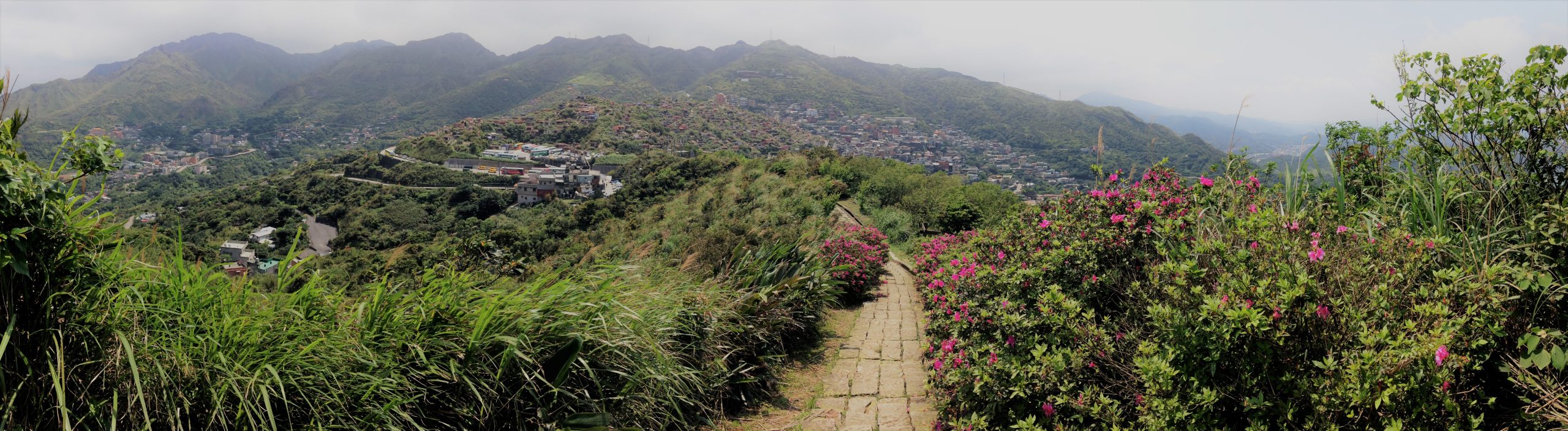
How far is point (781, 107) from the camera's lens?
9100 cm

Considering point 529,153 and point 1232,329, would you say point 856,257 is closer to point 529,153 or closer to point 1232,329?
point 1232,329

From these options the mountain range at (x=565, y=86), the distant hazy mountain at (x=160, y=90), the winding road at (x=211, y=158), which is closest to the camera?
the winding road at (x=211, y=158)

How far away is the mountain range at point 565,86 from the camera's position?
7250cm

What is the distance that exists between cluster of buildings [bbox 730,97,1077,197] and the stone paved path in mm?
30371

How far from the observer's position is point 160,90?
111625 mm

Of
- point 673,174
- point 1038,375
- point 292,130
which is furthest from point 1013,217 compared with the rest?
point 292,130

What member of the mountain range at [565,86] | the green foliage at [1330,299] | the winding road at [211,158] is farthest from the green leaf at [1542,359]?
the winding road at [211,158]

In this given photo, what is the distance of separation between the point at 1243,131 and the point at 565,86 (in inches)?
4407

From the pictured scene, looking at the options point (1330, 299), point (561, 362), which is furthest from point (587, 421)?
point (1330, 299)

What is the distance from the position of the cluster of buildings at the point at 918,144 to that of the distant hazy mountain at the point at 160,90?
83.8 metres

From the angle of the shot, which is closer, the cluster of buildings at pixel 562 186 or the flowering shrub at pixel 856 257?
the flowering shrub at pixel 856 257

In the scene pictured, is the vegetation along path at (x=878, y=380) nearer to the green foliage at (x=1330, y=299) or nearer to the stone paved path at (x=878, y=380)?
the stone paved path at (x=878, y=380)

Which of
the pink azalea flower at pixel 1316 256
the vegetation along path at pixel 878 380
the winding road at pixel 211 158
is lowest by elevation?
the winding road at pixel 211 158

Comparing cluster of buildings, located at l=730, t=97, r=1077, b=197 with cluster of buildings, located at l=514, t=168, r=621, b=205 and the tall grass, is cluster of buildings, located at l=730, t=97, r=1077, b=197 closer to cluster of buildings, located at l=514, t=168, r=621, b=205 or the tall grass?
cluster of buildings, located at l=514, t=168, r=621, b=205
